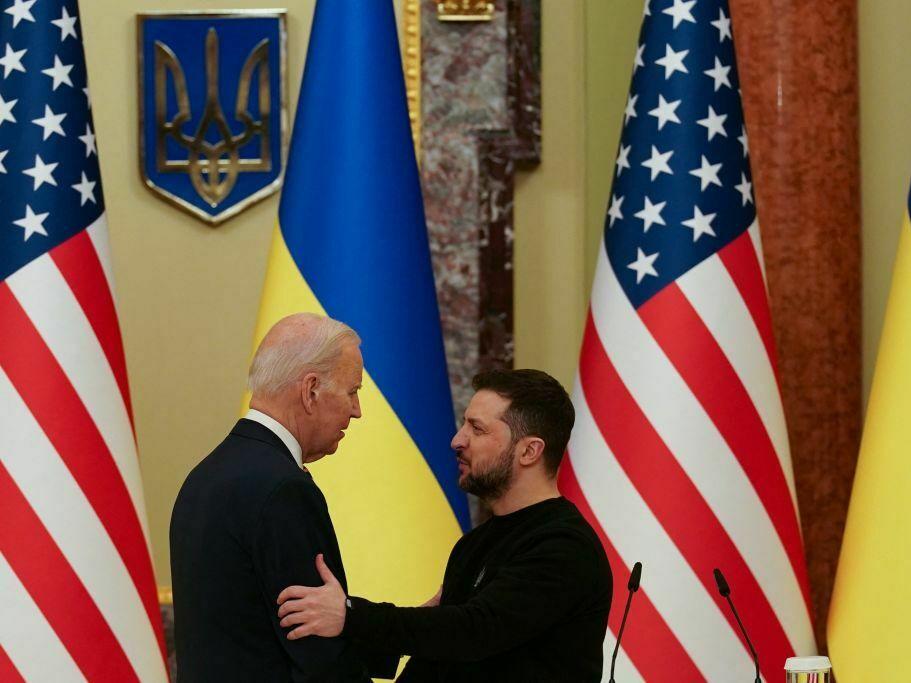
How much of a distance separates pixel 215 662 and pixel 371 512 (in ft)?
4.11

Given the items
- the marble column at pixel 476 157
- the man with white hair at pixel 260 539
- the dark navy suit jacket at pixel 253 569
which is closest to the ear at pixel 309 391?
the man with white hair at pixel 260 539

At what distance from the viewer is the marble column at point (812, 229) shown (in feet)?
11.9

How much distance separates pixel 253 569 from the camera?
1.90 metres

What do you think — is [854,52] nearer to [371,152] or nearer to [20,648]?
[371,152]

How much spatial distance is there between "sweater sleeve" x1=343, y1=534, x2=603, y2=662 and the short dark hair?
0.62ft

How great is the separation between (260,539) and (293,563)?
59mm

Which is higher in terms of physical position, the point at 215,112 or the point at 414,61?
the point at 414,61

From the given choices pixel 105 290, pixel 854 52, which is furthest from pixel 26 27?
pixel 854 52

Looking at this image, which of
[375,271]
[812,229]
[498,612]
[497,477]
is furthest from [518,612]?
[812,229]

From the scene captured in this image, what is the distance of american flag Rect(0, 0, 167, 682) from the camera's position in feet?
9.69

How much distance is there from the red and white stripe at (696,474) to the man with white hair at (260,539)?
1.17 m

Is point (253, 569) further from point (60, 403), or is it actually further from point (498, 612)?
point (60, 403)

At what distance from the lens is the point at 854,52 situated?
365cm

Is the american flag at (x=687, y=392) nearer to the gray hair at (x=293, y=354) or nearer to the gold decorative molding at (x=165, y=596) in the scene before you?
the gray hair at (x=293, y=354)
